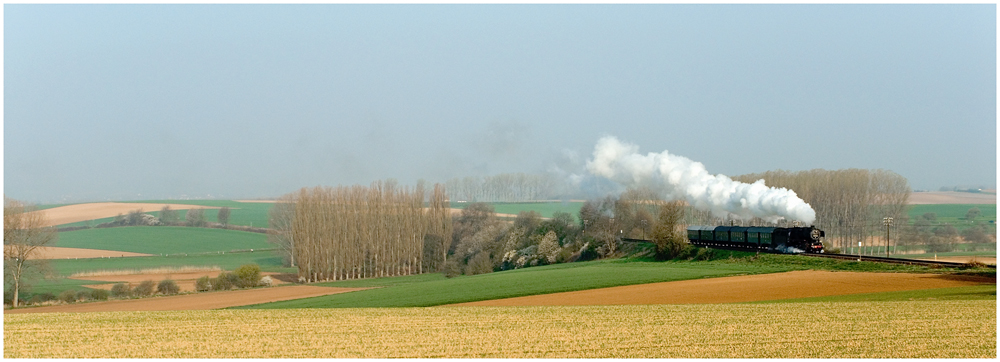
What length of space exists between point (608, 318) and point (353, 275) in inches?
2490

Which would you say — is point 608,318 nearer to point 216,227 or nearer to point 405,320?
point 405,320

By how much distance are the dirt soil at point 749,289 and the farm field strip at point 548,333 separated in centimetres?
614

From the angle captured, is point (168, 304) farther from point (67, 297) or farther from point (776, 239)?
point (776, 239)

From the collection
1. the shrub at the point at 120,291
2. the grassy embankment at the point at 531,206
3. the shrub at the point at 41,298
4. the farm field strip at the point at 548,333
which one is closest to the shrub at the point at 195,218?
the grassy embankment at the point at 531,206

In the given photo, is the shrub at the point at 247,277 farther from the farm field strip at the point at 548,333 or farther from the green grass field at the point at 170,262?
the farm field strip at the point at 548,333

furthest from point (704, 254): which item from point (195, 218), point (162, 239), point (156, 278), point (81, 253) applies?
point (195, 218)

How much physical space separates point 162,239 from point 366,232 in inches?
1940

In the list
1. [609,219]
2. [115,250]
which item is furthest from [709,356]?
[115,250]

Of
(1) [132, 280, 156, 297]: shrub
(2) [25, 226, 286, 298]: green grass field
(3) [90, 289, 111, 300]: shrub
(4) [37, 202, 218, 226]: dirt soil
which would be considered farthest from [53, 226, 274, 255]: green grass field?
(3) [90, 289, 111, 300]: shrub

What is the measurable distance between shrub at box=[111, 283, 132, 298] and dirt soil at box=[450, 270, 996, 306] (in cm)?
3698

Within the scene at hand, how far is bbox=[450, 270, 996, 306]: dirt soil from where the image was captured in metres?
38.2

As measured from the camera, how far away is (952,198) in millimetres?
158750

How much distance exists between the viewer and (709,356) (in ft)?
64.6

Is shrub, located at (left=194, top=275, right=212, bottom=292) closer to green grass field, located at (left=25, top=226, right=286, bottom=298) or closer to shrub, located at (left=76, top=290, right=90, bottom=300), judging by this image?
shrub, located at (left=76, top=290, right=90, bottom=300)
